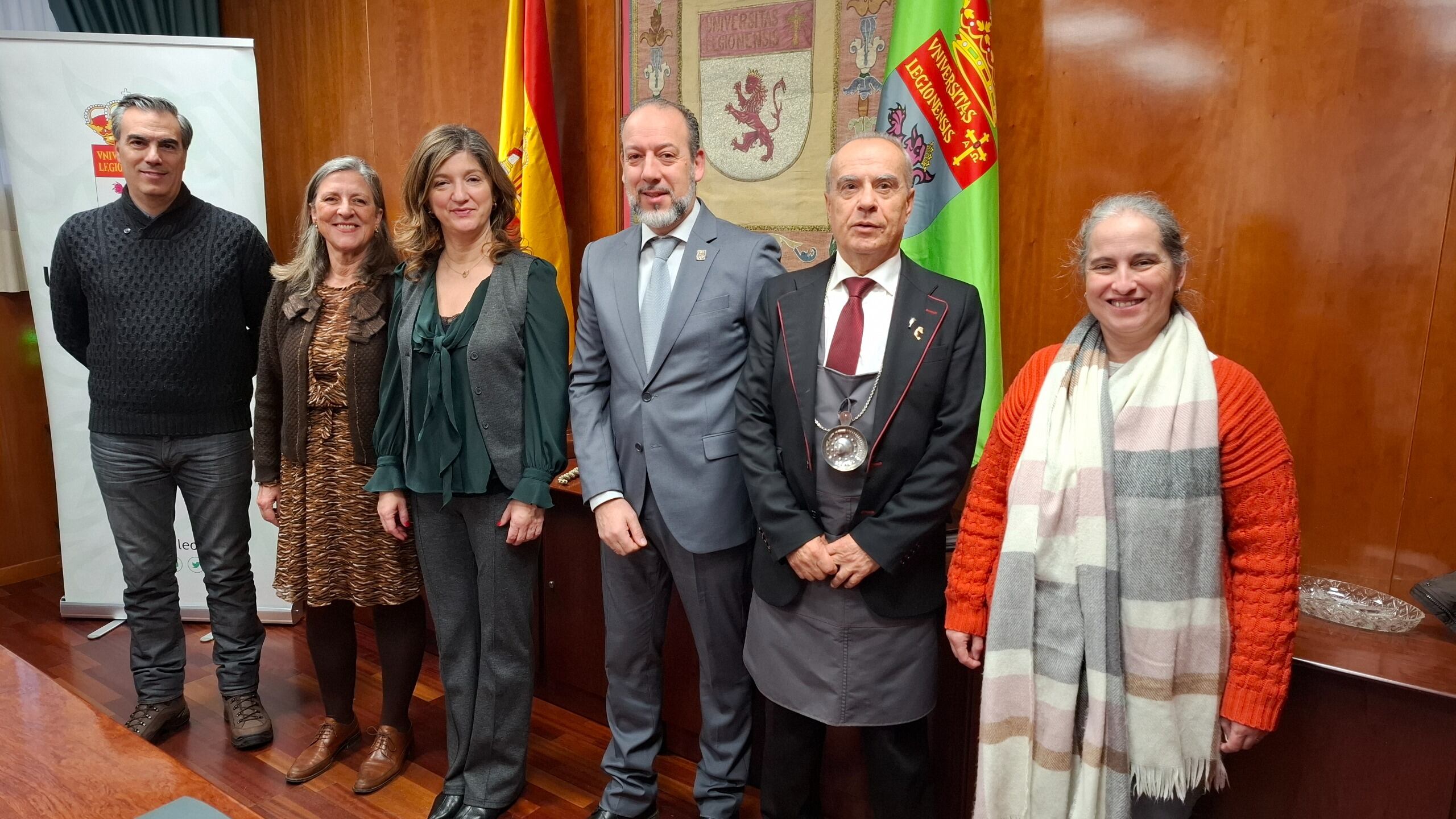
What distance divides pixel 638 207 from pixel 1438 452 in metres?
1.69

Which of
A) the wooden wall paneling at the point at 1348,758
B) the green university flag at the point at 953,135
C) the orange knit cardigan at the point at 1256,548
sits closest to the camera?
the orange knit cardigan at the point at 1256,548

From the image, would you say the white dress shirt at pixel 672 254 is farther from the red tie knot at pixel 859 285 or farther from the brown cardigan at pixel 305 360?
the brown cardigan at pixel 305 360

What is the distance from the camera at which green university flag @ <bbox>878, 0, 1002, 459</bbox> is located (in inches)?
86.0

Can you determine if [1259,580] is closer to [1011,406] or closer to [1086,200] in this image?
[1011,406]

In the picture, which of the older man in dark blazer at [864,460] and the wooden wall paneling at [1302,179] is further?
the wooden wall paneling at [1302,179]

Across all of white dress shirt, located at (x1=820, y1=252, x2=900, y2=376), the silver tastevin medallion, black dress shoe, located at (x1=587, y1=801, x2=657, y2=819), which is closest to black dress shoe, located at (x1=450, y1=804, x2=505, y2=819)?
black dress shoe, located at (x1=587, y1=801, x2=657, y2=819)

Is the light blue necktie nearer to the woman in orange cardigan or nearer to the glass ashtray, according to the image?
the woman in orange cardigan

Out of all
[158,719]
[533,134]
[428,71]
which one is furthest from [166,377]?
[428,71]

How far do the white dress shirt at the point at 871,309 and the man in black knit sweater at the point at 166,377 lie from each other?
1731 millimetres

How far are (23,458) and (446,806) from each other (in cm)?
286

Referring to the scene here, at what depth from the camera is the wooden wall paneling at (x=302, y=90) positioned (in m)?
3.78

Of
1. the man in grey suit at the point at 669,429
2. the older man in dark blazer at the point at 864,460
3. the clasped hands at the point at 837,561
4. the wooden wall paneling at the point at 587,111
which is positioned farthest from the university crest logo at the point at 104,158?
the clasped hands at the point at 837,561

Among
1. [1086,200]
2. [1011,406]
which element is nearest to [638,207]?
[1011,406]

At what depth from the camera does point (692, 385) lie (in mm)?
1940
